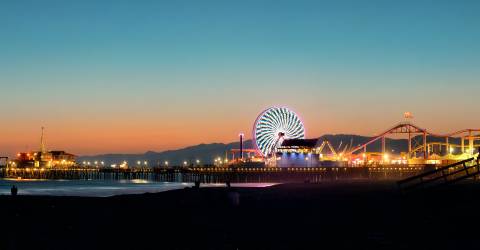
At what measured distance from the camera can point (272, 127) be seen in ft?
503

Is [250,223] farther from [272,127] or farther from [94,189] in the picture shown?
[272,127]

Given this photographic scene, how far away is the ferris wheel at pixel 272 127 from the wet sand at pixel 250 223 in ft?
381

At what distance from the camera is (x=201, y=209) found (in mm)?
30078

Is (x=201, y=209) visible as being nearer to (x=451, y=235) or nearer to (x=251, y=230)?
(x=251, y=230)

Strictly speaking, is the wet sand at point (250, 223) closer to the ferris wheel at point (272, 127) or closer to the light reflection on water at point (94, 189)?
the light reflection on water at point (94, 189)

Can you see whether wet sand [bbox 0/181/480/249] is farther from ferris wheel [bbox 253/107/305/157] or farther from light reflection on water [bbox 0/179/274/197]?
ferris wheel [bbox 253/107/305/157]

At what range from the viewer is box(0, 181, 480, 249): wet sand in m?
18.6

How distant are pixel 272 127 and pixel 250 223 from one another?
12950cm

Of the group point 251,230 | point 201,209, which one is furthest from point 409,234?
point 201,209

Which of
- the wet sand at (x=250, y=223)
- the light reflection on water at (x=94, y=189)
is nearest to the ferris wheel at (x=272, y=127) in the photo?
the light reflection on water at (x=94, y=189)

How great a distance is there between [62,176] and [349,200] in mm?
157717

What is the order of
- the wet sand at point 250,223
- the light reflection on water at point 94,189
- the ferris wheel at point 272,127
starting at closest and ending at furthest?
the wet sand at point 250,223
the light reflection on water at point 94,189
the ferris wheel at point 272,127

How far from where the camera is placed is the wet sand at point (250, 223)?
18625 millimetres

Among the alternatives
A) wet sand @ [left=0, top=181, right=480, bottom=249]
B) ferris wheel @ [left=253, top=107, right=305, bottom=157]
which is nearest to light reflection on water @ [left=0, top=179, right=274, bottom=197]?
ferris wheel @ [left=253, top=107, right=305, bottom=157]
